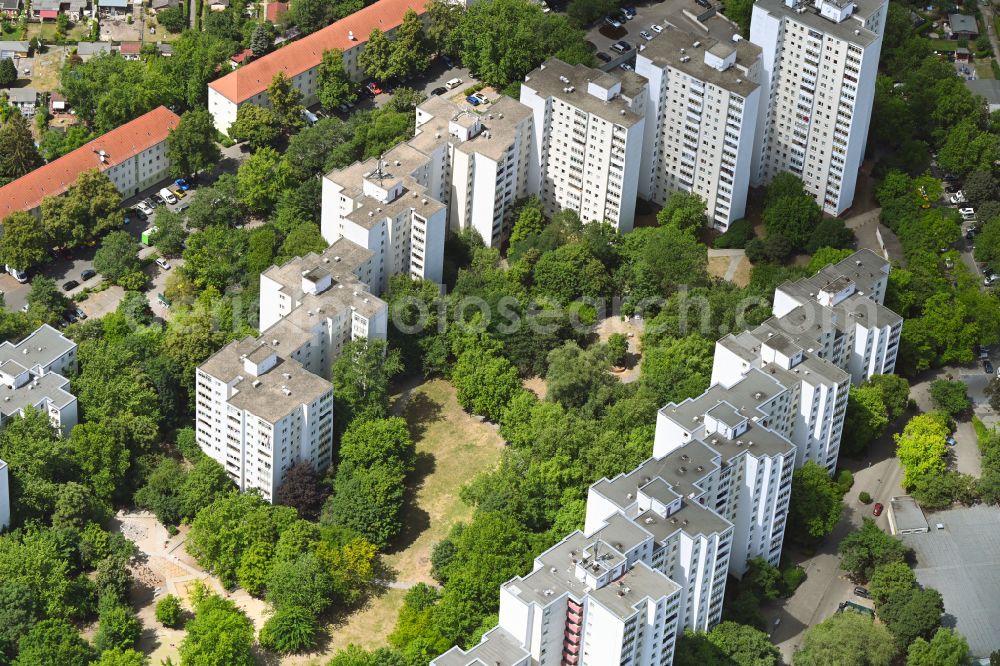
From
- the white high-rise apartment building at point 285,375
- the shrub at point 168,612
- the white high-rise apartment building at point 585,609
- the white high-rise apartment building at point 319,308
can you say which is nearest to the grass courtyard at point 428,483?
the white high-rise apartment building at point 285,375

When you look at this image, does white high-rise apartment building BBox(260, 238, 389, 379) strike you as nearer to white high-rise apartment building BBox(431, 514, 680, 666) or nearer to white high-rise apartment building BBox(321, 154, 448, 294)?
white high-rise apartment building BBox(321, 154, 448, 294)

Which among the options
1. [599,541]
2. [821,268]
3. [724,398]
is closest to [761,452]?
[724,398]

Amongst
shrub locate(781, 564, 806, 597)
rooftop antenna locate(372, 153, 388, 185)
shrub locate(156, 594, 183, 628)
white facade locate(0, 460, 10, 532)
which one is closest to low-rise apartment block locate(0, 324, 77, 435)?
white facade locate(0, 460, 10, 532)

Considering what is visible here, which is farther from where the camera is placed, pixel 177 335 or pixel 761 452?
pixel 177 335

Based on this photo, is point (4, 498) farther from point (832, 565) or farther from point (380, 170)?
point (832, 565)

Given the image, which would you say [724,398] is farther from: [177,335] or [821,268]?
[177,335]

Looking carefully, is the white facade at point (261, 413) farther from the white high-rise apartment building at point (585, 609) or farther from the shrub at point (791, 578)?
the shrub at point (791, 578)
